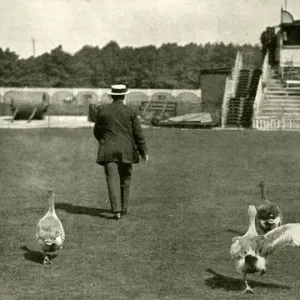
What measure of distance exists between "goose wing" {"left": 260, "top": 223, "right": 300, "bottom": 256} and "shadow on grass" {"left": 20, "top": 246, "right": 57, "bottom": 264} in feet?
9.29

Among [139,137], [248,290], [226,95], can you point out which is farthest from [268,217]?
[226,95]

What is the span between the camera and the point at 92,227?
11.0m

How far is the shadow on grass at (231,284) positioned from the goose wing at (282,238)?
1.52ft

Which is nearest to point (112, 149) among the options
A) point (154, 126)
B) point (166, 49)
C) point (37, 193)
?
point (37, 193)

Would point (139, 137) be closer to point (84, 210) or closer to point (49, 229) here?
point (84, 210)

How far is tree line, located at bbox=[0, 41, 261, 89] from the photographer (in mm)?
116688

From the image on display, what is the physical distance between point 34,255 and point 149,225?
242cm

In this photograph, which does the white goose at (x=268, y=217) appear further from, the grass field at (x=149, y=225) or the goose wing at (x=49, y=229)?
the goose wing at (x=49, y=229)

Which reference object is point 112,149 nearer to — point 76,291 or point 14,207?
point 14,207

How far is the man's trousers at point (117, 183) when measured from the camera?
38.3ft

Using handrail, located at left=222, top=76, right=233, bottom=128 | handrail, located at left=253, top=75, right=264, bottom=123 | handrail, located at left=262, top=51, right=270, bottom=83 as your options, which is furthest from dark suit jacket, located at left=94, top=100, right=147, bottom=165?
handrail, located at left=262, top=51, right=270, bottom=83

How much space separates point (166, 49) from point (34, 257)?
146m

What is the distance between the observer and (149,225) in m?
11.1

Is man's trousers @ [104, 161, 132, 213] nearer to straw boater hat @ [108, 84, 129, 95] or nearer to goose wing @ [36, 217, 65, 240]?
straw boater hat @ [108, 84, 129, 95]
